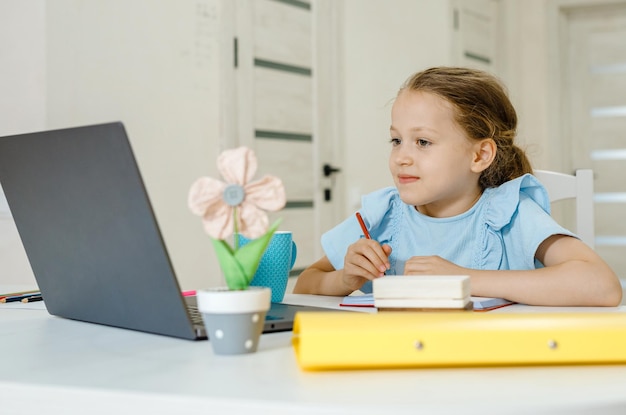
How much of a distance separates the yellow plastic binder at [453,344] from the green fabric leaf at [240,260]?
0.08m

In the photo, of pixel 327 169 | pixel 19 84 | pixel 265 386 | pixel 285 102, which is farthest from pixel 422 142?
pixel 327 169

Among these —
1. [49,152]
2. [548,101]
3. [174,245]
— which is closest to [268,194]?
[49,152]

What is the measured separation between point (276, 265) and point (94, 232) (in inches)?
14.5

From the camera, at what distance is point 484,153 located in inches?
61.4

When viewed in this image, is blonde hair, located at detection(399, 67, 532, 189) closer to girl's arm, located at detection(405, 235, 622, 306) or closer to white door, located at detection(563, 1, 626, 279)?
girl's arm, located at detection(405, 235, 622, 306)

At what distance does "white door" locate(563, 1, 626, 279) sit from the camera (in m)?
5.51

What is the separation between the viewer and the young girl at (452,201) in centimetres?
136

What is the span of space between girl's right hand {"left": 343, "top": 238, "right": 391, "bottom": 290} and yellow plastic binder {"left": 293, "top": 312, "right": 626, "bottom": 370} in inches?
23.0

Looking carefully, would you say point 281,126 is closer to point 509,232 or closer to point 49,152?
point 509,232

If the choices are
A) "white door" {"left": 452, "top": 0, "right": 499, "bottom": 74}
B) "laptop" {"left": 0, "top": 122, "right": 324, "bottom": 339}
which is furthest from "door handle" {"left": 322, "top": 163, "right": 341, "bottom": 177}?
"laptop" {"left": 0, "top": 122, "right": 324, "bottom": 339}

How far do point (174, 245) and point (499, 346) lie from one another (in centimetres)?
255

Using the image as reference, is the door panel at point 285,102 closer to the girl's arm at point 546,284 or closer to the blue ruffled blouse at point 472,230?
the blue ruffled blouse at point 472,230

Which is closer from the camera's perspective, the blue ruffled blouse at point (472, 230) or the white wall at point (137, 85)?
the blue ruffled blouse at point (472, 230)

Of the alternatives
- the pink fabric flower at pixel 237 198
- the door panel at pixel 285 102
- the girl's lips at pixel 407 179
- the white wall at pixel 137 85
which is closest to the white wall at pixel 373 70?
the door panel at pixel 285 102
